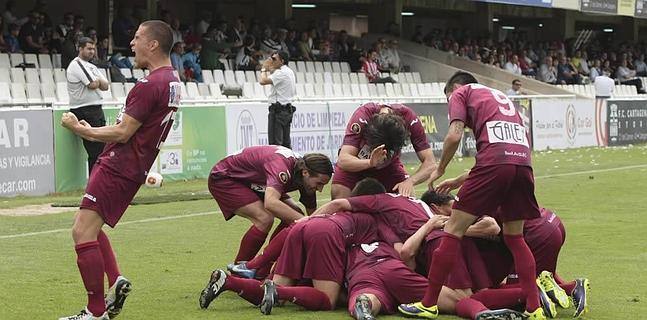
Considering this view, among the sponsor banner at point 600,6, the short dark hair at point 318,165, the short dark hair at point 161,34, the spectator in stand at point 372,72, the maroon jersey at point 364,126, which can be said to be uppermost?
the short dark hair at point 161,34

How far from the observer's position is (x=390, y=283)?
7746mm

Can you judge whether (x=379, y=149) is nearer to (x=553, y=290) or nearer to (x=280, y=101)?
(x=553, y=290)

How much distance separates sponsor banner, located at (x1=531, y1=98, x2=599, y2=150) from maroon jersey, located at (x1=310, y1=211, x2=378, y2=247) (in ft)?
69.4

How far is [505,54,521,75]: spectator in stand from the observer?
3916 cm

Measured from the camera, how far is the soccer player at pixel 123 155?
7188mm

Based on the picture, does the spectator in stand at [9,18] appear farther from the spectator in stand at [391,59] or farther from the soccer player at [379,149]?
the soccer player at [379,149]

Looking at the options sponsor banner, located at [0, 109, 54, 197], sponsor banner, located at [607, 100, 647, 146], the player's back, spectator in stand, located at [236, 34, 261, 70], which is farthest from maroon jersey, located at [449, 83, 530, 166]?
sponsor banner, located at [607, 100, 647, 146]

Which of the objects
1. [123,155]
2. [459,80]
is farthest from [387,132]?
[123,155]

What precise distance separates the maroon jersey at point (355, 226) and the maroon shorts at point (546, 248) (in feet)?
3.56

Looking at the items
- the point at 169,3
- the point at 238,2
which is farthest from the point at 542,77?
the point at 169,3

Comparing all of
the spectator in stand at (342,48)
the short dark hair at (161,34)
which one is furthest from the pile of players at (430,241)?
the spectator in stand at (342,48)

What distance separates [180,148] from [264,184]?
1017 centimetres

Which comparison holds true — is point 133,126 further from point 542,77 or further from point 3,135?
point 542,77

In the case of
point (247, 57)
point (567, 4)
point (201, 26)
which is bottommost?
point (247, 57)
